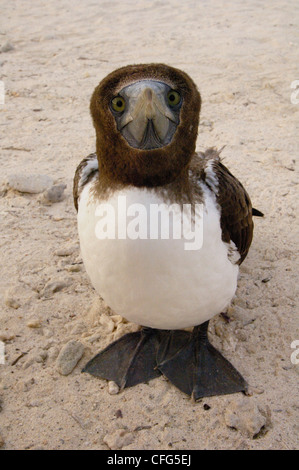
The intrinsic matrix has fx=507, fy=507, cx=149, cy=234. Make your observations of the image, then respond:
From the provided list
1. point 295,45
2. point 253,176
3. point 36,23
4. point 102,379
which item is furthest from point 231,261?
point 36,23

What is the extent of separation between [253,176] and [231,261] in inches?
95.1

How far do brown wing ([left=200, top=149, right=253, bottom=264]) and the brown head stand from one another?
0.36 meters

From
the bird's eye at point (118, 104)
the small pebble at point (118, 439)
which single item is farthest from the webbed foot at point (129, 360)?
the bird's eye at point (118, 104)

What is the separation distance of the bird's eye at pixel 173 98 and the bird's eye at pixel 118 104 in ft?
0.70

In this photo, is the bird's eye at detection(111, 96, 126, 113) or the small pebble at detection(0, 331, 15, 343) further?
the small pebble at detection(0, 331, 15, 343)

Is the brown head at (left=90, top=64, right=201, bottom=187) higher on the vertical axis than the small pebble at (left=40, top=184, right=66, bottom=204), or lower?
higher

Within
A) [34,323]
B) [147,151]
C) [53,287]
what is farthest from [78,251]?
[147,151]

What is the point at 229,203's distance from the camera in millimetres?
2789

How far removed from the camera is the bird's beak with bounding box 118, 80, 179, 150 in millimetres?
2248

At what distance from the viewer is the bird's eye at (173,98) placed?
7.77 ft

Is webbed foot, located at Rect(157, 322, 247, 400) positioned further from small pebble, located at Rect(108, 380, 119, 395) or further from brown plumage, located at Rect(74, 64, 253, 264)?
brown plumage, located at Rect(74, 64, 253, 264)

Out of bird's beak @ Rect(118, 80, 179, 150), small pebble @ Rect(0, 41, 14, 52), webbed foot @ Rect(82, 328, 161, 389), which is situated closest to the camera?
bird's beak @ Rect(118, 80, 179, 150)

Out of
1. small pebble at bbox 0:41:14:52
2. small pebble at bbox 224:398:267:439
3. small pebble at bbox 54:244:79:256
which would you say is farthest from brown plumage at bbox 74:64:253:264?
small pebble at bbox 0:41:14:52

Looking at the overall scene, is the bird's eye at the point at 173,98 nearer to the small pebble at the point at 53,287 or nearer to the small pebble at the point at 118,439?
the small pebble at the point at 118,439
